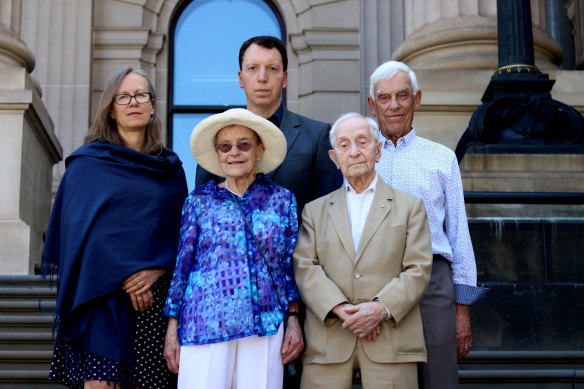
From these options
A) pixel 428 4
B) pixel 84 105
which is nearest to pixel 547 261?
pixel 428 4

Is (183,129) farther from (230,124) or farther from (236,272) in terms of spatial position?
(236,272)

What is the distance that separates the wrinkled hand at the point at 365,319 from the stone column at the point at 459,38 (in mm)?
6035

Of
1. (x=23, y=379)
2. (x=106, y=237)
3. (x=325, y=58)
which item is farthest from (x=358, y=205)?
(x=325, y=58)

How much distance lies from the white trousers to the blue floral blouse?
5cm

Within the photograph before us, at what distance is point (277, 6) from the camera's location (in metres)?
13.2

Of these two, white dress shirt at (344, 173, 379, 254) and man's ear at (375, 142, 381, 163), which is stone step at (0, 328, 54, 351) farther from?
man's ear at (375, 142, 381, 163)

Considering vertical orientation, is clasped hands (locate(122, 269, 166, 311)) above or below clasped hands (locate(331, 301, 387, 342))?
above

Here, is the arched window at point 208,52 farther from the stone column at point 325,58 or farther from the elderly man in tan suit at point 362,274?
the elderly man in tan suit at point 362,274

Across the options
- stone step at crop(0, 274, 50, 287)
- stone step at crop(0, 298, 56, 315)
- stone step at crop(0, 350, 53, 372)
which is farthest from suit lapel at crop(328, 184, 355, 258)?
stone step at crop(0, 274, 50, 287)

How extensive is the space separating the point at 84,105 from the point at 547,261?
8051mm

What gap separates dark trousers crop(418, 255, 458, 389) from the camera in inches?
152

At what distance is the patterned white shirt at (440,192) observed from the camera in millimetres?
4113

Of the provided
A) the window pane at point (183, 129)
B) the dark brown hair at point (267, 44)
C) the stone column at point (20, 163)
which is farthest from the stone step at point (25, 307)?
the window pane at point (183, 129)

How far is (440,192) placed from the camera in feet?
13.8
